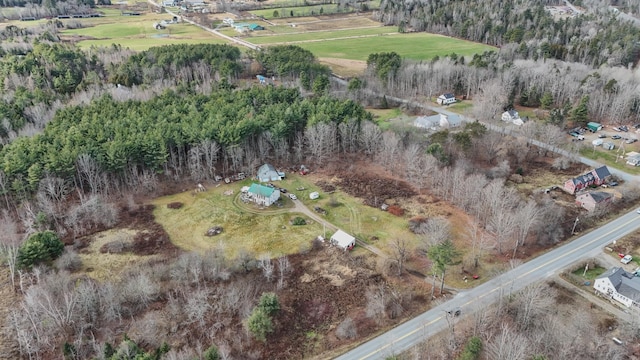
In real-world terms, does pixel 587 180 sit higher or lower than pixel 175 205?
higher

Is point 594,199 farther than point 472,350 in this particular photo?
Yes

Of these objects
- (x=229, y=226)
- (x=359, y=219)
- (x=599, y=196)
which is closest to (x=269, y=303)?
(x=229, y=226)

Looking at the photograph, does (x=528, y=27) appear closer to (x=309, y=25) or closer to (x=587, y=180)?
(x=309, y=25)

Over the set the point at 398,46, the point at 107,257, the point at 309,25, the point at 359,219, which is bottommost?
the point at 107,257

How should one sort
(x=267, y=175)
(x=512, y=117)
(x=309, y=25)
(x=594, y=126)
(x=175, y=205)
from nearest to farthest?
(x=175, y=205) < (x=267, y=175) < (x=594, y=126) < (x=512, y=117) < (x=309, y=25)

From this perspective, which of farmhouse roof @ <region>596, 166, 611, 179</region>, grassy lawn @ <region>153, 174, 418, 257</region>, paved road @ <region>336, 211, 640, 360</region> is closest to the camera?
paved road @ <region>336, 211, 640, 360</region>

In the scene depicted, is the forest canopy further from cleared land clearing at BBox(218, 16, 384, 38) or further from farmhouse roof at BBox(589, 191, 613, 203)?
cleared land clearing at BBox(218, 16, 384, 38)

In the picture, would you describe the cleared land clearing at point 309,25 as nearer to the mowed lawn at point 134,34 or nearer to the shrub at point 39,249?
the mowed lawn at point 134,34

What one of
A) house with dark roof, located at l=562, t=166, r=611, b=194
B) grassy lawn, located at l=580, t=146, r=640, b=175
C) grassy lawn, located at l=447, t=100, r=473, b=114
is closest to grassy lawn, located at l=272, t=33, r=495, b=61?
grassy lawn, located at l=447, t=100, r=473, b=114
